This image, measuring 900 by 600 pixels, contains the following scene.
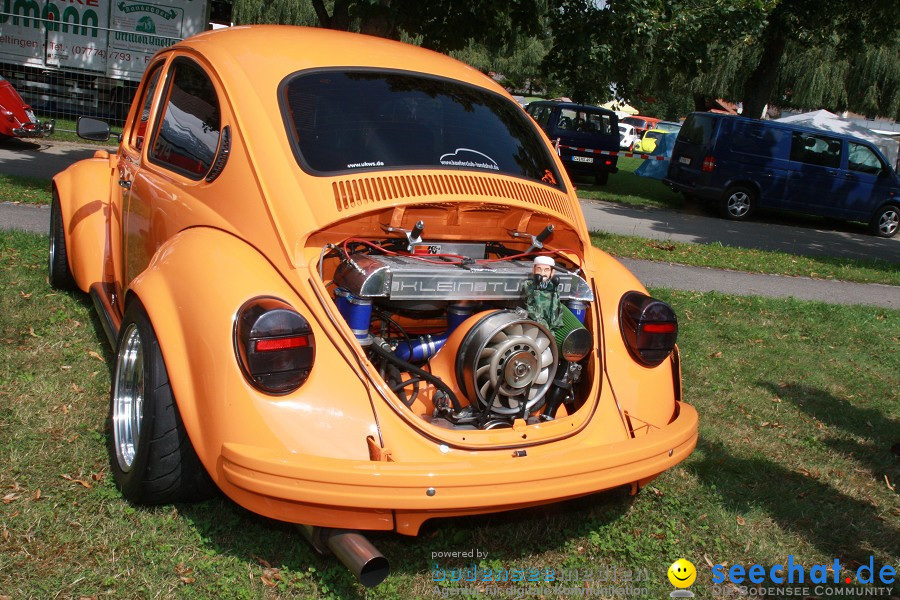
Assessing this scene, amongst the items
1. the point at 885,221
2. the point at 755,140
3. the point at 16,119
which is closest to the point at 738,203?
the point at 755,140

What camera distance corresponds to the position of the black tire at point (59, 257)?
5.41m

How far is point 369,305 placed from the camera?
3070 mm

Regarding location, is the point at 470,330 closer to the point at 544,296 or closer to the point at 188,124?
the point at 544,296

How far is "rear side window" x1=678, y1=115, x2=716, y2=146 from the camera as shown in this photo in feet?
51.7

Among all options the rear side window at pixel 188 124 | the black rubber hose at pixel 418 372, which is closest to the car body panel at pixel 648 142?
the rear side window at pixel 188 124

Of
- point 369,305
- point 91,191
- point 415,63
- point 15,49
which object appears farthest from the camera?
point 15,49

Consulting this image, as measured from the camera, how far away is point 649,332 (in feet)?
11.5

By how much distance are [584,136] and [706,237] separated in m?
7.15

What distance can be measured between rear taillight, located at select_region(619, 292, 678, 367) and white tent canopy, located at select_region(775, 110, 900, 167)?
20.5m

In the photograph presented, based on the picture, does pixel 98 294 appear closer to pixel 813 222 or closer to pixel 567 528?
pixel 567 528

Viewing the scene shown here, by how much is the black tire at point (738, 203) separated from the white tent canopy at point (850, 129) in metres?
7.18

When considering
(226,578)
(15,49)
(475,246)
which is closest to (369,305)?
(475,246)

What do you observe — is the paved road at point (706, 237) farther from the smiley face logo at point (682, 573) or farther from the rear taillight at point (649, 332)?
the smiley face logo at point (682, 573)

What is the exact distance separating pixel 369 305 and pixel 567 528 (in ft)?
4.33
